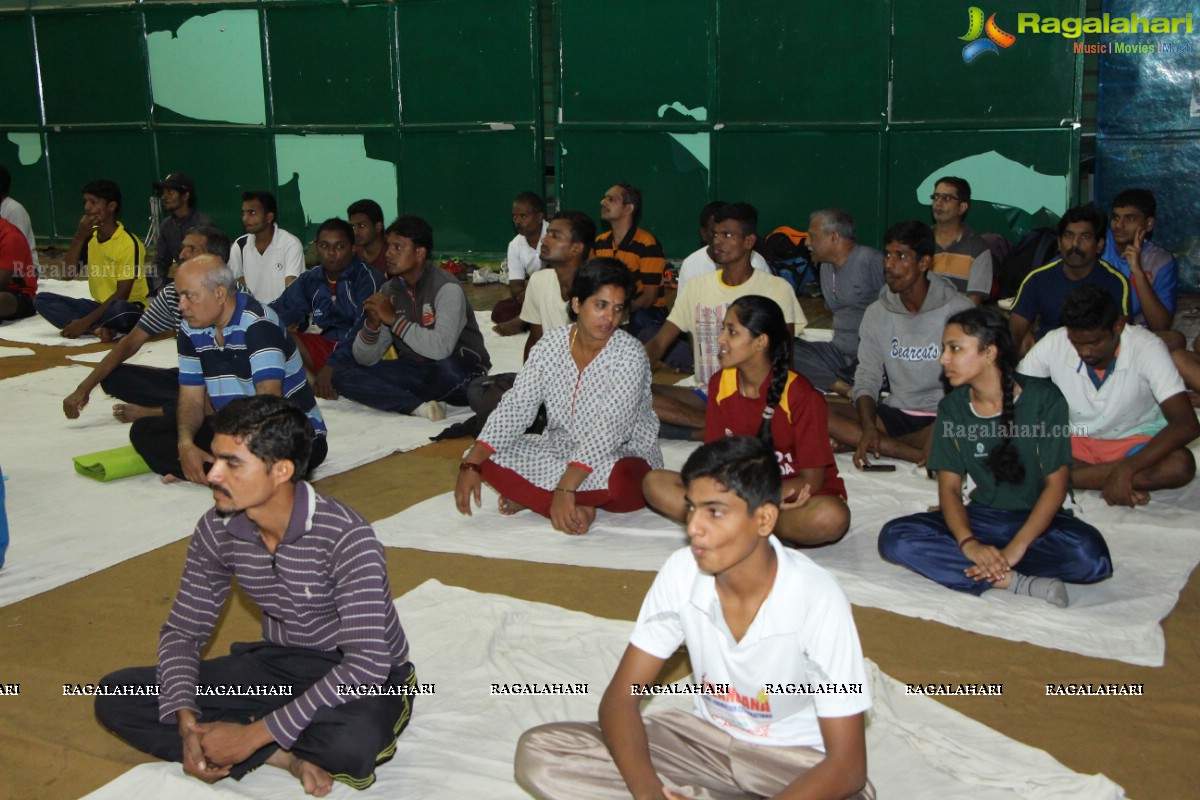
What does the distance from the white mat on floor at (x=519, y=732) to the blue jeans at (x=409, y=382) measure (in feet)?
7.57

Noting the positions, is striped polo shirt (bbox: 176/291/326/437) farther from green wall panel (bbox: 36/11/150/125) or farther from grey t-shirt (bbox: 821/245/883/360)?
green wall panel (bbox: 36/11/150/125)

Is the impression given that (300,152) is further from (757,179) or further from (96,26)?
(757,179)

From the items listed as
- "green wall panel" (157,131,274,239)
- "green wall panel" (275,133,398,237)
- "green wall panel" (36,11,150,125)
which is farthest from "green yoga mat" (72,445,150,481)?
"green wall panel" (36,11,150,125)

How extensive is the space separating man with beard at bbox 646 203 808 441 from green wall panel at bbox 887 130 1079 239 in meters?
3.53

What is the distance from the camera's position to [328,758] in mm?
2492

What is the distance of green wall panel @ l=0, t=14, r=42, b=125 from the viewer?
11.1 metres

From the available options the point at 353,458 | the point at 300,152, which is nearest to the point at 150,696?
the point at 353,458

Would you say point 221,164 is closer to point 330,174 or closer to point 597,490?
point 330,174

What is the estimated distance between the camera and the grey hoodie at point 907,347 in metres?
4.69

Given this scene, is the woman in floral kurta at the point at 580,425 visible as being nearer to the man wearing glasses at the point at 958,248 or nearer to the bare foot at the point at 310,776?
the bare foot at the point at 310,776

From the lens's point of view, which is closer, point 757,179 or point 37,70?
point 757,179

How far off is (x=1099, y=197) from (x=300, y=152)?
633 centimetres

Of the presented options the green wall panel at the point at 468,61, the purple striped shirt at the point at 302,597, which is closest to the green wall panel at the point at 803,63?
the green wall panel at the point at 468,61

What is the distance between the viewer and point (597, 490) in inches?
162
